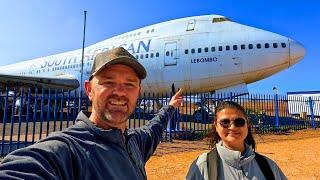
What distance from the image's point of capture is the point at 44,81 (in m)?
20.7

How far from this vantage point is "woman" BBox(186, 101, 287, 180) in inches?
99.6

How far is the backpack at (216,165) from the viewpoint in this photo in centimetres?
250

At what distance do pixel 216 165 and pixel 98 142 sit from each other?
4.01 ft

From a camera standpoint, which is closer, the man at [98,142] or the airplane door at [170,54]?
the man at [98,142]

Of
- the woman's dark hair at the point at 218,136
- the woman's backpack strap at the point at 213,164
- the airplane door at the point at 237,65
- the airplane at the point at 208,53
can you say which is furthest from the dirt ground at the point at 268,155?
the airplane door at the point at 237,65

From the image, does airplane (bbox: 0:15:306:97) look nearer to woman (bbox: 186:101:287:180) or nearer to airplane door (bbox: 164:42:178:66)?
airplane door (bbox: 164:42:178:66)

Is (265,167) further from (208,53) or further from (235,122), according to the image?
(208,53)

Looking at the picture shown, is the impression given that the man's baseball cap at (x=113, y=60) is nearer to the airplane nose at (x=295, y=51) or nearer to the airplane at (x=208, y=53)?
the airplane at (x=208, y=53)

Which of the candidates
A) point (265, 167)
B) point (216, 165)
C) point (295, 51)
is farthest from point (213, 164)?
point (295, 51)

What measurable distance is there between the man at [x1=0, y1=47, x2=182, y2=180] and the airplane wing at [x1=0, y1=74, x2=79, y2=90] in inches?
770

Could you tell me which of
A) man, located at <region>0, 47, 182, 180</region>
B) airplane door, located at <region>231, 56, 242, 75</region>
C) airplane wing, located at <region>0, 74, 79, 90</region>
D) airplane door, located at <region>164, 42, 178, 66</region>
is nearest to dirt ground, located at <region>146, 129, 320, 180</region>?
man, located at <region>0, 47, 182, 180</region>

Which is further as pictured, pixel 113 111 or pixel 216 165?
pixel 216 165

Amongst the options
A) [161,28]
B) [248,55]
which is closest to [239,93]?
[248,55]

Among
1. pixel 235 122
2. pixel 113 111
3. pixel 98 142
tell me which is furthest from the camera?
pixel 235 122
